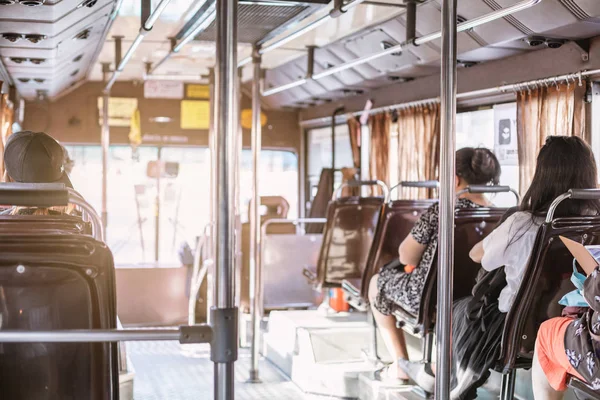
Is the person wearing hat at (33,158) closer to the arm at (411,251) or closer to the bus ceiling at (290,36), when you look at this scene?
the bus ceiling at (290,36)

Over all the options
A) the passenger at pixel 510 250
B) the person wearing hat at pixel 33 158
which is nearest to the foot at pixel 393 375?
the passenger at pixel 510 250

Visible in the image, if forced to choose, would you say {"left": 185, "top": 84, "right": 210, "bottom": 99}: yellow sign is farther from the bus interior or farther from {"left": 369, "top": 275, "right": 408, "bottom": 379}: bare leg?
{"left": 369, "top": 275, "right": 408, "bottom": 379}: bare leg

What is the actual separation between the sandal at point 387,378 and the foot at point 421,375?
111 millimetres

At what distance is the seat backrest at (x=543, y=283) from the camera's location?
3.12m

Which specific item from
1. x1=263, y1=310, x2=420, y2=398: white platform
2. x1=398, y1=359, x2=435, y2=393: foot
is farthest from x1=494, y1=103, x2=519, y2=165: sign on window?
x1=398, y1=359, x2=435, y2=393: foot

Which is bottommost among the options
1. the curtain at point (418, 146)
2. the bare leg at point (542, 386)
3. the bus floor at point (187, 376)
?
the bus floor at point (187, 376)

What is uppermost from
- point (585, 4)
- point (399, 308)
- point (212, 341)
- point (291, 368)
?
point (585, 4)

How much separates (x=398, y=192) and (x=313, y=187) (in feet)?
9.10

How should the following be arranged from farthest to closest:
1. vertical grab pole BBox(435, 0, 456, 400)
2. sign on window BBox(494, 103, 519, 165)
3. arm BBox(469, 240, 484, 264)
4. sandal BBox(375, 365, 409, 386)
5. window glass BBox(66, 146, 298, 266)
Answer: window glass BBox(66, 146, 298, 266) → sign on window BBox(494, 103, 519, 165) → sandal BBox(375, 365, 409, 386) → arm BBox(469, 240, 484, 264) → vertical grab pole BBox(435, 0, 456, 400)

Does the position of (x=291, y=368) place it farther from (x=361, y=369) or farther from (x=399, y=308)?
(x=399, y=308)

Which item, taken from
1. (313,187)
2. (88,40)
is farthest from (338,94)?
(88,40)

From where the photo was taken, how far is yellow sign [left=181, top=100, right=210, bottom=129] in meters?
A: 9.99

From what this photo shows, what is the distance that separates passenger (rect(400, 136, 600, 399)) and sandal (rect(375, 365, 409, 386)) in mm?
927

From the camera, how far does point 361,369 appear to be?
5.02m
